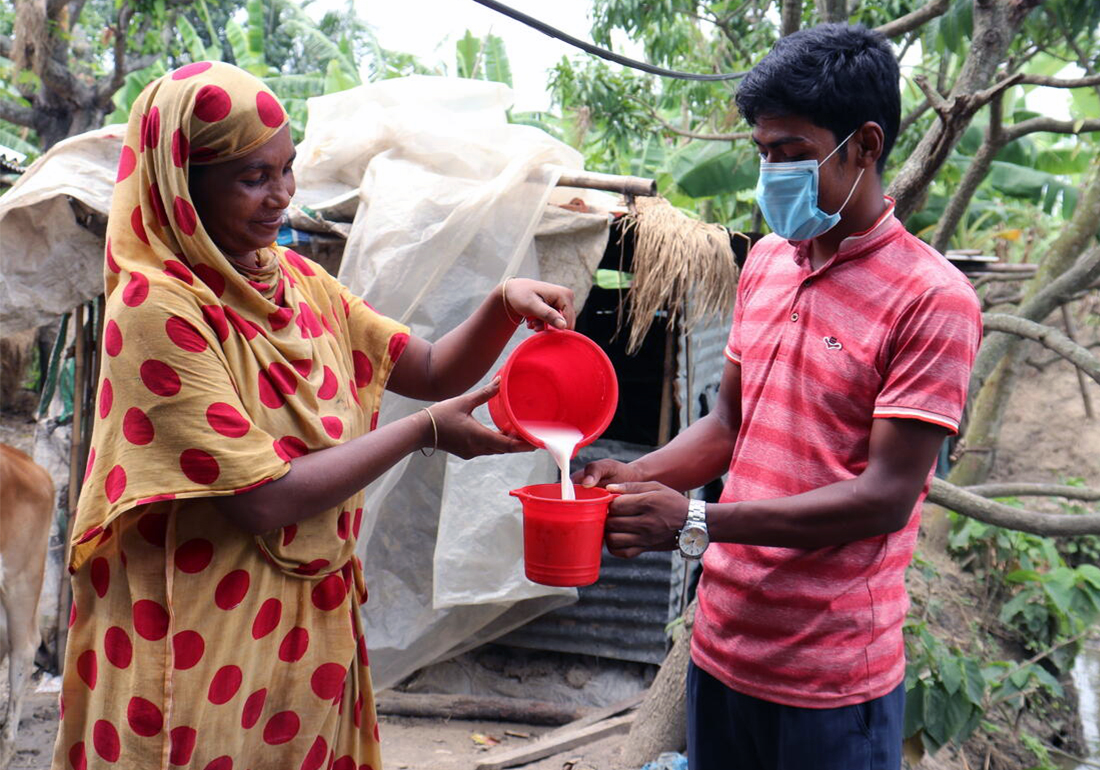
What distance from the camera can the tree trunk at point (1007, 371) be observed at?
637 cm

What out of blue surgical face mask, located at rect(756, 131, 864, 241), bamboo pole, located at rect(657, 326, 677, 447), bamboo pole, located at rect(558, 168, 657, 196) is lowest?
bamboo pole, located at rect(657, 326, 677, 447)

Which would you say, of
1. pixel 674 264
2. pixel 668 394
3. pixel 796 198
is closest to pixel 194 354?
pixel 796 198

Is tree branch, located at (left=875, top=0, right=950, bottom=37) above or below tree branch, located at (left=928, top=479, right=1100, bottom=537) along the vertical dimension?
above

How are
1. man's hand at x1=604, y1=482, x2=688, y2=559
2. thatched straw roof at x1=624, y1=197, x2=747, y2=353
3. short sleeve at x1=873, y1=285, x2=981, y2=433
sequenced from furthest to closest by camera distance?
thatched straw roof at x1=624, y1=197, x2=747, y2=353 → man's hand at x1=604, y1=482, x2=688, y2=559 → short sleeve at x1=873, y1=285, x2=981, y2=433

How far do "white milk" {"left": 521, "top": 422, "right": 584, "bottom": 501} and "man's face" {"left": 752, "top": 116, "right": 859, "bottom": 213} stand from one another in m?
0.69

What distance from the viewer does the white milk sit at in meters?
1.87

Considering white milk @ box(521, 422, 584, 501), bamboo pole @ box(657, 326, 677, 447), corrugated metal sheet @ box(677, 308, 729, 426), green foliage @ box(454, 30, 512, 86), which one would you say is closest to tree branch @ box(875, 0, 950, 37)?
corrugated metal sheet @ box(677, 308, 729, 426)

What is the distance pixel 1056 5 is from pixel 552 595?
3.13m

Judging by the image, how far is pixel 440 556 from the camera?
3.84 metres

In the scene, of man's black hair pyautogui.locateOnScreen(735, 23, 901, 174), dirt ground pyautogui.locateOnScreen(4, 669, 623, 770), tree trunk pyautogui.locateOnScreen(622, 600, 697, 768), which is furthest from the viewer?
dirt ground pyautogui.locateOnScreen(4, 669, 623, 770)

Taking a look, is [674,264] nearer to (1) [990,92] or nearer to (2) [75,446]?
(1) [990,92]

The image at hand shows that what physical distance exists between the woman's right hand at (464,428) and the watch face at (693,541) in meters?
0.41

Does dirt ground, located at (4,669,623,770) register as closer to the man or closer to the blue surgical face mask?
the man

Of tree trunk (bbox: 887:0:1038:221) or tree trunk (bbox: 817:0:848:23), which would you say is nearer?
tree trunk (bbox: 887:0:1038:221)
